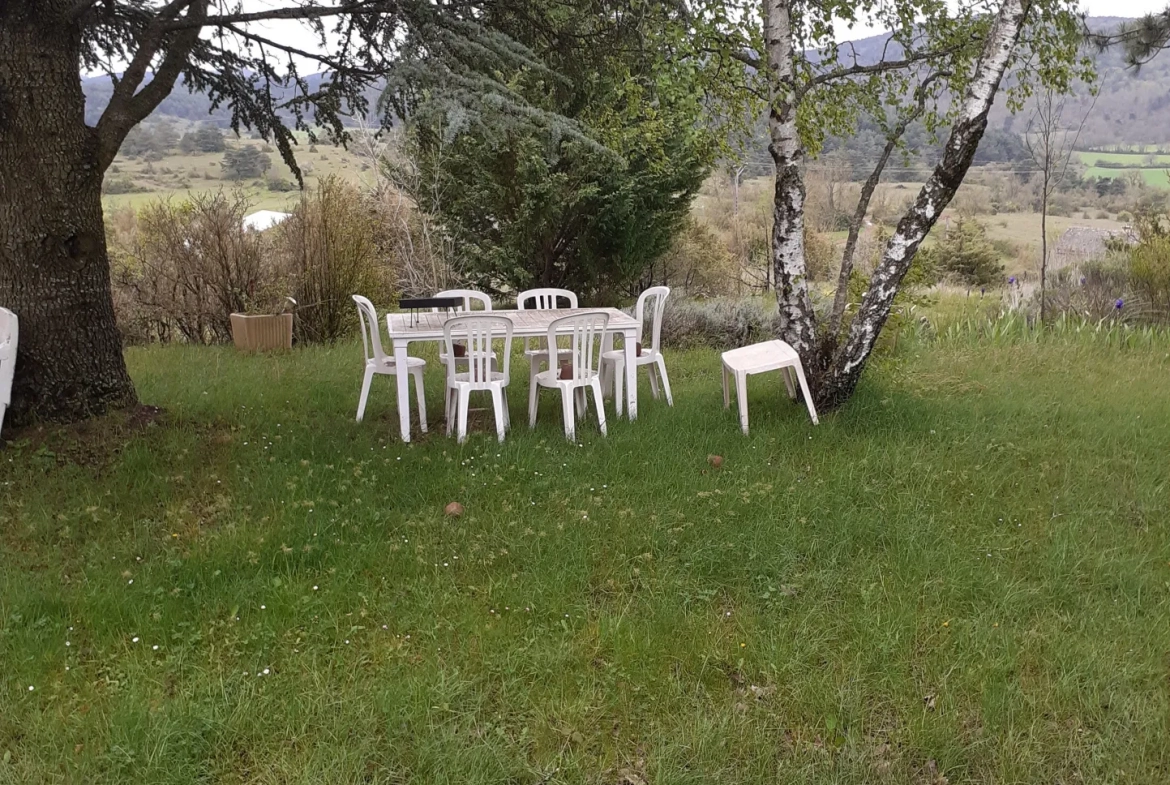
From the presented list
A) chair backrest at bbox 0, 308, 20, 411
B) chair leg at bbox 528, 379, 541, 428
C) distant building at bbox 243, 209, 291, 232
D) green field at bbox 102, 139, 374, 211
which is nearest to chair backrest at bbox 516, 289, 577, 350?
chair leg at bbox 528, 379, 541, 428

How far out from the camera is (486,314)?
3988mm

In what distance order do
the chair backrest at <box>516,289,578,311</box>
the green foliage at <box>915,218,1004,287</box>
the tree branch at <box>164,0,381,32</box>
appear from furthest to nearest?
the green foliage at <box>915,218,1004,287</box>, the chair backrest at <box>516,289,578,311</box>, the tree branch at <box>164,0,381,32</box>

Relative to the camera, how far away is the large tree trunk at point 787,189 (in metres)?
4.26

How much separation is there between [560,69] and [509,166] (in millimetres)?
4837

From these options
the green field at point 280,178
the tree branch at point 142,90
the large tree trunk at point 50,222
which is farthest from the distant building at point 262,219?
the large tree trunk at point 50,222

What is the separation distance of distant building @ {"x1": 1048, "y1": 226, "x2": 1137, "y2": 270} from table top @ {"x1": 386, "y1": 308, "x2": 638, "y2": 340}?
29.8 ft

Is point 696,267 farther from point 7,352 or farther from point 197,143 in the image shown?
point 197,143

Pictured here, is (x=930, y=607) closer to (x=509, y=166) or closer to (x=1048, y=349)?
(x=1048, y=349)

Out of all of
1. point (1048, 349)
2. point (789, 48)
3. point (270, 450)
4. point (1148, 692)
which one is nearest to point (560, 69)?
point (789, 48)

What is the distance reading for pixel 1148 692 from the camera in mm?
2275

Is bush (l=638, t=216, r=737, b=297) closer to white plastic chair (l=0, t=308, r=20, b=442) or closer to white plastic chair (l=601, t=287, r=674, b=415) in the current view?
white plastic chair (l=601, t=287, r=674, b=415)

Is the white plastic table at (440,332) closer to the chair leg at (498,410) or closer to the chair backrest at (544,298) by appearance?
the chair leg at (498,410)

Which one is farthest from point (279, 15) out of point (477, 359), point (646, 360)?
point (646, 360)

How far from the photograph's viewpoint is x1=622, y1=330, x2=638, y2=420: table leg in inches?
175
